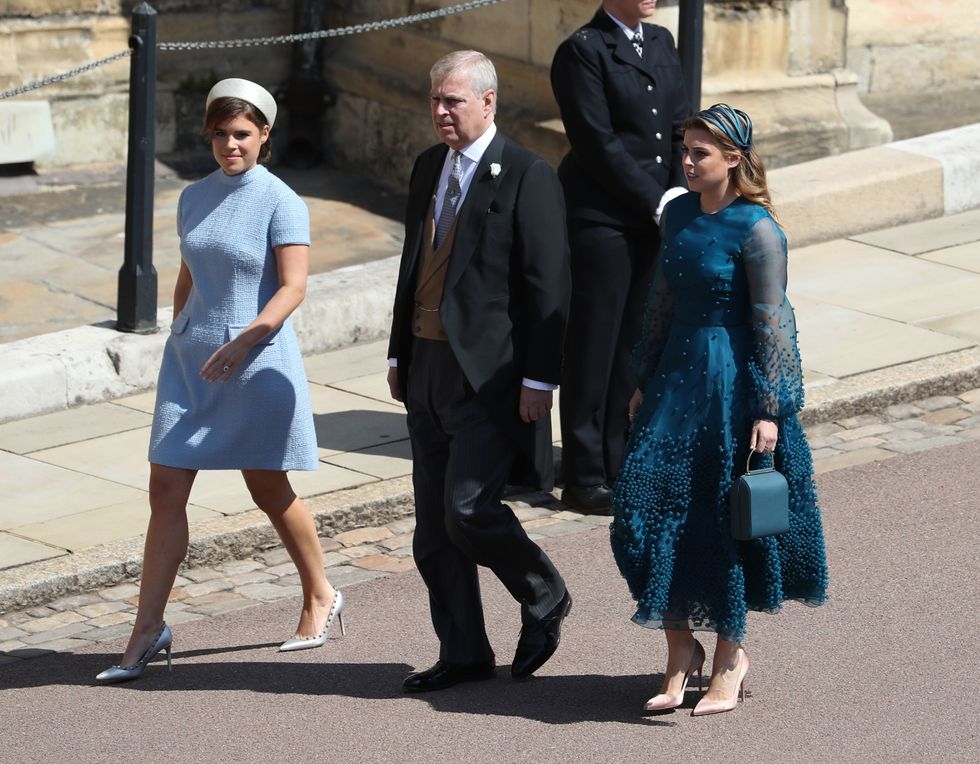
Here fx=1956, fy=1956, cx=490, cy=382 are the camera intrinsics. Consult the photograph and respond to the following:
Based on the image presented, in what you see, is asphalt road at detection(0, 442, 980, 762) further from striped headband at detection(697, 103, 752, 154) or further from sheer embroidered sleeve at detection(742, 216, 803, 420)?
striped headband at detection(697, 103, 752, 154)

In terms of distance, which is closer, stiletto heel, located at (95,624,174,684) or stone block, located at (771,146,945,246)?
stiletto heel, located at (95,624,174,684)

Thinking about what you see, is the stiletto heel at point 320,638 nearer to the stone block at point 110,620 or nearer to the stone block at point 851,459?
the stone block at point 110,620

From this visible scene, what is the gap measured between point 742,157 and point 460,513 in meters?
1.25

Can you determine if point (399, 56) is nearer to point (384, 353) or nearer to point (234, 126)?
point (384, 353)

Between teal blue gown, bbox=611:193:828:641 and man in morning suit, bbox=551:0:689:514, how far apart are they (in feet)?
6.29

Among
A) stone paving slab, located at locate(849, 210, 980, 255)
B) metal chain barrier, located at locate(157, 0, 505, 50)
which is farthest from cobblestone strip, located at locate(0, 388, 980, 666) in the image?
metal chain barrier, located at locate(157, 0, 505, 50)

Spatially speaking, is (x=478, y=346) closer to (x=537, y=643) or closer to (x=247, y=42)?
(x=537, y=643)

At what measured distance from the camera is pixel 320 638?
6.03 m

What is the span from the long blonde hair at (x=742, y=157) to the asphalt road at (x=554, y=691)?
141 cm

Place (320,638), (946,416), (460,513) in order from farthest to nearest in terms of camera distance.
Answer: (946,416) → (320,638) → (460,513)

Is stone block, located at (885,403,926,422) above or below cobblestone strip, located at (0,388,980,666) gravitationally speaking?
above

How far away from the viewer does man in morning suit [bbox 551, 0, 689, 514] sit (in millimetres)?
7227

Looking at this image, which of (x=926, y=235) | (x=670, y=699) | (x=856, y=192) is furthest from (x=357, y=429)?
(x=926, y=235)

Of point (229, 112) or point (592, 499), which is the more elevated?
point (229, 112)
